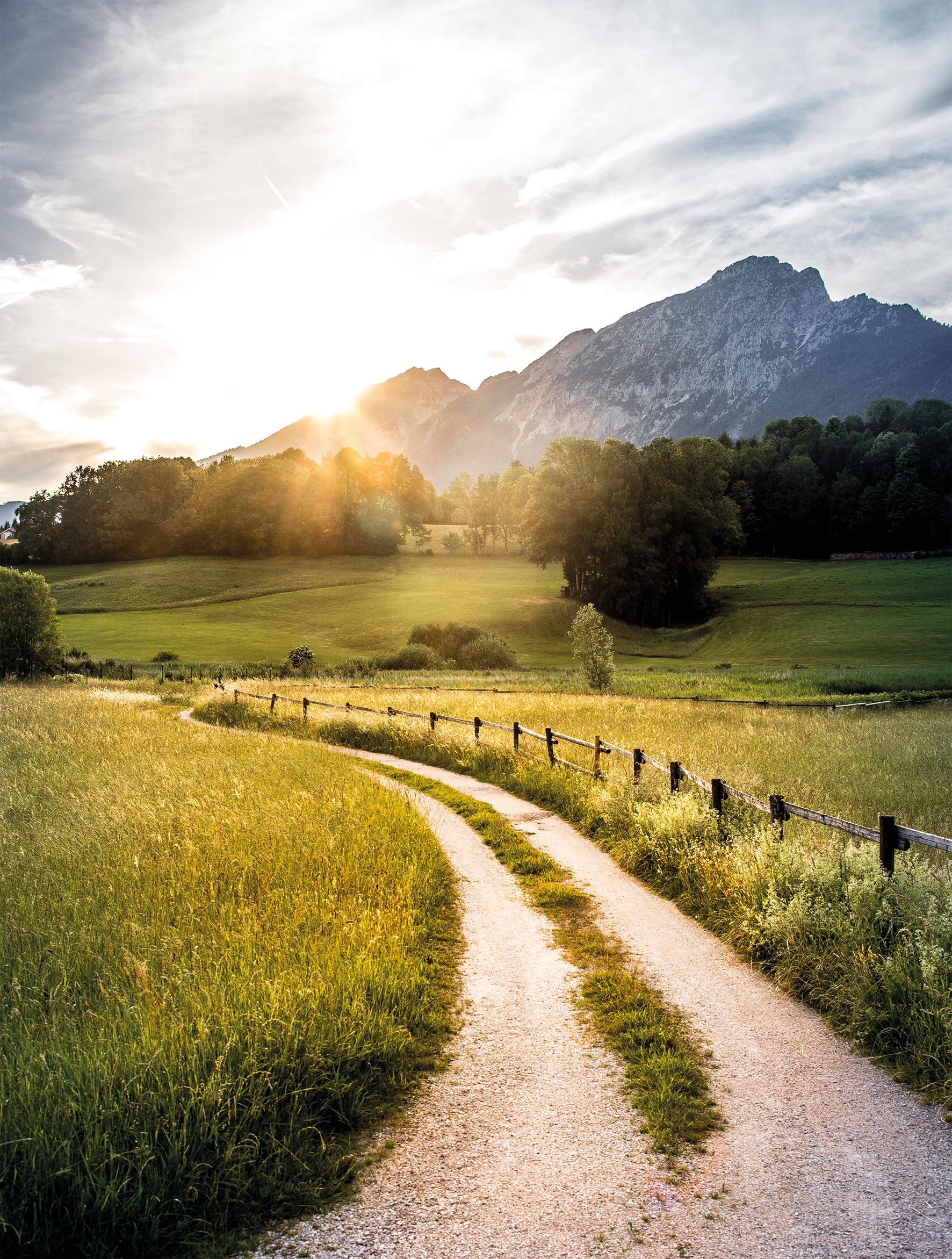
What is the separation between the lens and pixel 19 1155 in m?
4.14

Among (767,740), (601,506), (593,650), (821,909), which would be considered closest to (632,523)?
(601,506)

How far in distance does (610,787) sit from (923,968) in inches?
281

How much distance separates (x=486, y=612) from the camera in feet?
236

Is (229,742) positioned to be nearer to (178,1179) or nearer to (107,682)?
(178,1179)

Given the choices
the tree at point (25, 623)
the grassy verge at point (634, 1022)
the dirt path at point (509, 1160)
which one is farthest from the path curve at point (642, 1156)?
the tree at point (25, 623)

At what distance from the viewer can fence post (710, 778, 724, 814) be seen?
397 inches

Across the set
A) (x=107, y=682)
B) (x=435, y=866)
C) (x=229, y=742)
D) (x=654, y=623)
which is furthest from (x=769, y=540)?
(x=435, y=866)

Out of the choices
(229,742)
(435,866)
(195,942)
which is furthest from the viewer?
(229,742)

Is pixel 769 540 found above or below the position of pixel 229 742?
above

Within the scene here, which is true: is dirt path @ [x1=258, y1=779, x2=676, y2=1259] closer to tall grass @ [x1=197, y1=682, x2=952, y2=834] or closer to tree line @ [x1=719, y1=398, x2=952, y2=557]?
tall grass @ [x1=197, y1=682, x2=952, y2=834]

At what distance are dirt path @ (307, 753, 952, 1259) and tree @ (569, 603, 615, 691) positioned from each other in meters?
30.5

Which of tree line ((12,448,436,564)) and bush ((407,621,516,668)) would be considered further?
tree line ((12,448,436,564))

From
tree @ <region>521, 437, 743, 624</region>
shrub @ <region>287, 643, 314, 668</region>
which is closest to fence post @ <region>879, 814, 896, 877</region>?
shrub @ <region>287, 643, 314, 668</region>

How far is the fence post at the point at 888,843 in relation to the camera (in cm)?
719
